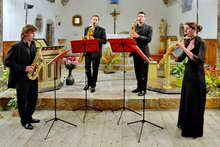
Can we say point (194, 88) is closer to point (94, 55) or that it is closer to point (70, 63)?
point (94, 55)

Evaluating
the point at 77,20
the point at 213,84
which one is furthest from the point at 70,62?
the point at 77,20

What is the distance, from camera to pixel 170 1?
1317cm

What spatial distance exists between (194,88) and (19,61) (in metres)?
2.37

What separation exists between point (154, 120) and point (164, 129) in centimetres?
47

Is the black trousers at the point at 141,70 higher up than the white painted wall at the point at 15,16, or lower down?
lower down

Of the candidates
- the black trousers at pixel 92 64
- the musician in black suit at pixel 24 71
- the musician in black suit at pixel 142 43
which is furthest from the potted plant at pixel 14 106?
the musician in black suit at pixel 142 43

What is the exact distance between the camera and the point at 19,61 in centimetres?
425

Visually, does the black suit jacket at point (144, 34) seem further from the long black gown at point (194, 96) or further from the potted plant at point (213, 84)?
the long black gown at point (194, 96)

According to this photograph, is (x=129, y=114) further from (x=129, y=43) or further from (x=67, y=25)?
(x=67, y=25)

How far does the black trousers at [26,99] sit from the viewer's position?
4352mm

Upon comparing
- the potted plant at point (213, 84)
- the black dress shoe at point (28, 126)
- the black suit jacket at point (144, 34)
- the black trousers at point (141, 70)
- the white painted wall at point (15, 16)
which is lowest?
the black dress shoe at point (28, 126)

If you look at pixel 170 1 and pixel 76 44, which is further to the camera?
pixel 170 1

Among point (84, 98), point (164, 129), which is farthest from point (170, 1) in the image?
point (164, 129)

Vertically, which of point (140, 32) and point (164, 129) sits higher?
point (140, 32)
